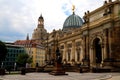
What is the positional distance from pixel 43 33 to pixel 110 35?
8843 cm

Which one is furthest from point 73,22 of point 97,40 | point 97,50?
point 97,50

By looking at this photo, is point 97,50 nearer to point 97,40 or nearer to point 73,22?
point 97,40

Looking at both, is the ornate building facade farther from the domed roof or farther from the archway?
the domed roof

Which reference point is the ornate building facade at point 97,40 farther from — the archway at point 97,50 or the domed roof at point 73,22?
the domed roof at point 73,22

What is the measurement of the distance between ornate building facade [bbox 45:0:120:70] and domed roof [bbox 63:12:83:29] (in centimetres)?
1274

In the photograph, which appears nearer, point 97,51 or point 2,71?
point 2,71

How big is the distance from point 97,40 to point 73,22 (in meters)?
36.2

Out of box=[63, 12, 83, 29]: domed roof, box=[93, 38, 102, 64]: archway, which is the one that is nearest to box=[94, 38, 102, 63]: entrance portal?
box=[93, 38, 102, 64]: archway

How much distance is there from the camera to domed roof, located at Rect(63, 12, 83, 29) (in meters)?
84.5

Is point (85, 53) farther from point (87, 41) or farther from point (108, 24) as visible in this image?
point (108, 24)

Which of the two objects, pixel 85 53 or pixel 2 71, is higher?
pixel 85 53

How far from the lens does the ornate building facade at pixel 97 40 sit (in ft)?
136

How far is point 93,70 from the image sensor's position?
36.9 metres

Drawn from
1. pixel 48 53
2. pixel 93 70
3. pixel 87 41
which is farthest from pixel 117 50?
pixel 48 53
